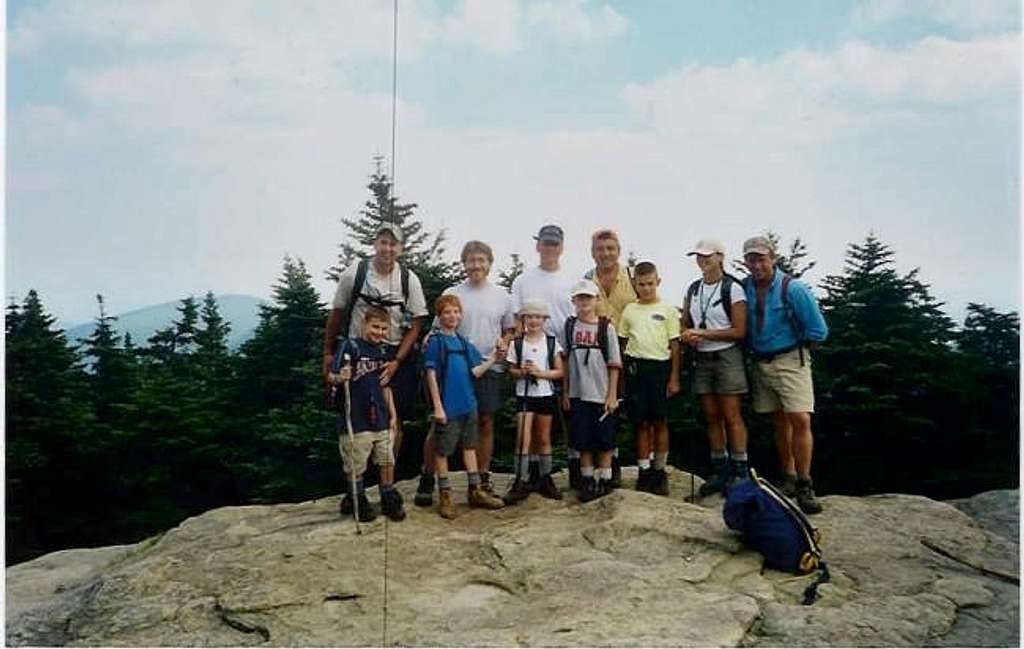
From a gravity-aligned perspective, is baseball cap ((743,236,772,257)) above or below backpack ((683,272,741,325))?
above

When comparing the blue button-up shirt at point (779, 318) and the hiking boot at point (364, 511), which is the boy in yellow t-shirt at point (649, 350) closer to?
the blue button-up shirt at point (779, 318)

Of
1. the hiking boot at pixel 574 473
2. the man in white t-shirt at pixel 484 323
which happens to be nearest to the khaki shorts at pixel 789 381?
the hiking boot at pixel 574 473

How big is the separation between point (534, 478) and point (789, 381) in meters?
1.91

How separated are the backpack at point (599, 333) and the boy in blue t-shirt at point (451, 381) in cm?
54

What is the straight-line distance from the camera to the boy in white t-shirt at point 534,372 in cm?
563

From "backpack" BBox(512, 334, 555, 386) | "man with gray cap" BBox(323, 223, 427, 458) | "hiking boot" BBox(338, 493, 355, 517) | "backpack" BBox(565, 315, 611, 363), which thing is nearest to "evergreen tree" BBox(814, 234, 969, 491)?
"backpack" BBox(565, 315, 611, 363)

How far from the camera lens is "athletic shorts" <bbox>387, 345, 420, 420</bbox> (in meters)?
5.77

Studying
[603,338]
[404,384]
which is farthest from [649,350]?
[404,384]

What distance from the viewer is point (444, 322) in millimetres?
5598

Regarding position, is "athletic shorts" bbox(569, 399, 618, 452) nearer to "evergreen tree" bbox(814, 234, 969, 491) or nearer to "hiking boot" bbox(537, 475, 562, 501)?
"hiking boot" bbox(537, 475, 562, 501)

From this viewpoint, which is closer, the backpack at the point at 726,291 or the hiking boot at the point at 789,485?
the backpack at the point at 726,291

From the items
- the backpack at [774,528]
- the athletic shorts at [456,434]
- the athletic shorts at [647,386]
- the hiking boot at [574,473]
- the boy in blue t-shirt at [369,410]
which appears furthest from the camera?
the hiking boot at [574,473]

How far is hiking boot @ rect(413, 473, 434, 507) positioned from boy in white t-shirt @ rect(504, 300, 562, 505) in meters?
0.71

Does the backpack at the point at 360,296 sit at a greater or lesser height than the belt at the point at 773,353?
greater
